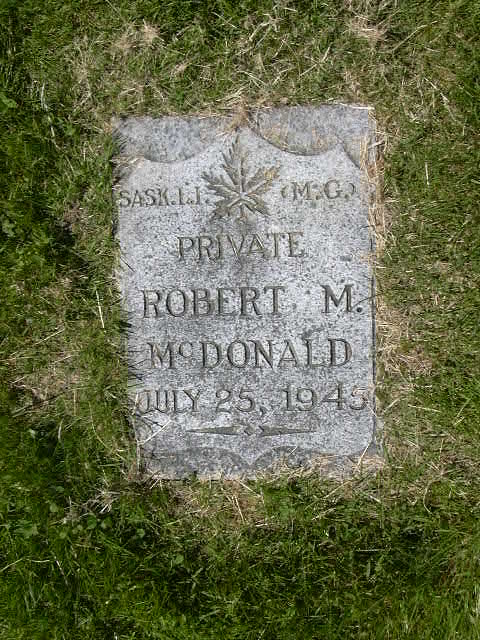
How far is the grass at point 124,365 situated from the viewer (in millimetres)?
3037

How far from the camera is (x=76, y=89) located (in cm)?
324

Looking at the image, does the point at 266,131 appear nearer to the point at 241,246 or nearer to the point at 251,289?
the point at 241,246

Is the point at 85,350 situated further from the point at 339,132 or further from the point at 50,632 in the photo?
the point at 339,132

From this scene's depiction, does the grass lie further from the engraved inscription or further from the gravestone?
the engraved inscription

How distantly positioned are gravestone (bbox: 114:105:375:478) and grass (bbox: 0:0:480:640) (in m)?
A: 0.12

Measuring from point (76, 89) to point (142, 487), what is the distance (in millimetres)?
2085

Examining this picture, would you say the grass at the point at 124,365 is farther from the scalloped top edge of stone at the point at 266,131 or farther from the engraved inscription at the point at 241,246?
the engraved inscription at the point at 241,246

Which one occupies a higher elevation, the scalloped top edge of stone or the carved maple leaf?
the scalloped top edge of stone

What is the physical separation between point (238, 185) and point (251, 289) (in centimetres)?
52

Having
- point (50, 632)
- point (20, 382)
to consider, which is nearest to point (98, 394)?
point (20, 382)

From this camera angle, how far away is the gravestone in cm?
303

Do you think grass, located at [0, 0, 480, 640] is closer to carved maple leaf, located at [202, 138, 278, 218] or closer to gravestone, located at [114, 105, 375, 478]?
gravestone, located at [114, 105, 375, 478]

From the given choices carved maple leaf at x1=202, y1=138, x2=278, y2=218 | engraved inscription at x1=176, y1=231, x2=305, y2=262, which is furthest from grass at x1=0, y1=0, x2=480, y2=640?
engraved inscription at x1=176, y1=231, x2=305, y2=262

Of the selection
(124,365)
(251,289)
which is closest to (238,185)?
(251,289)
